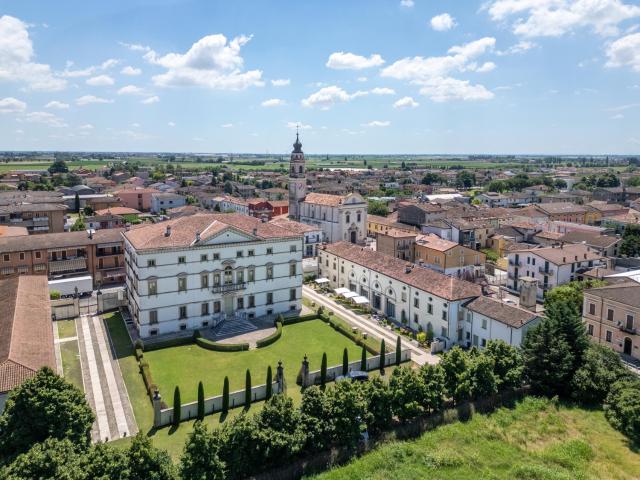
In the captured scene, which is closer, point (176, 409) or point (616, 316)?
point (176, 409)

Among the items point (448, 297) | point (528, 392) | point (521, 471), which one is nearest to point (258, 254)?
point (448, 297)

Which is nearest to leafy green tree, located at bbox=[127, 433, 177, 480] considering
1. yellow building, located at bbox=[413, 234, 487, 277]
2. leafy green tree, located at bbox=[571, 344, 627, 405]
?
leafy green tree, located at bbox=[571, 344, 627, 405]

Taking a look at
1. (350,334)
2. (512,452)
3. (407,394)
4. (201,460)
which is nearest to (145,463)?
(201,460)

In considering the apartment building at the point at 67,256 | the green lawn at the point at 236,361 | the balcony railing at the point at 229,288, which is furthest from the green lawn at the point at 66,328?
the balcony railing at the point at 229,288

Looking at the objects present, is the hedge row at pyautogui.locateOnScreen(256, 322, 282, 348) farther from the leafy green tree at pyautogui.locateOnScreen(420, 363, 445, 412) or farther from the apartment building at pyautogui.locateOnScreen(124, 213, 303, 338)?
the leafy green tree at pyautogui.locateOnScreen(420, 363, 445, 412)

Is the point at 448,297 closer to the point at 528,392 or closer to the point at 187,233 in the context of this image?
the point at 528,392

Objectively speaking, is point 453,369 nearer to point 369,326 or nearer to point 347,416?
point 347,416

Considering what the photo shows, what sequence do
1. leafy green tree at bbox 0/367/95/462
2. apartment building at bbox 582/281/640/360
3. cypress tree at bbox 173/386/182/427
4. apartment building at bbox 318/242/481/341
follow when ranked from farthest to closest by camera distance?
apartment building at bbox 318/242/481/341, apartment building at bbox 582/281/640/360, cypress tree at bbox 173/386/182/427, leafy green tree at bbox 0/367/95/462
